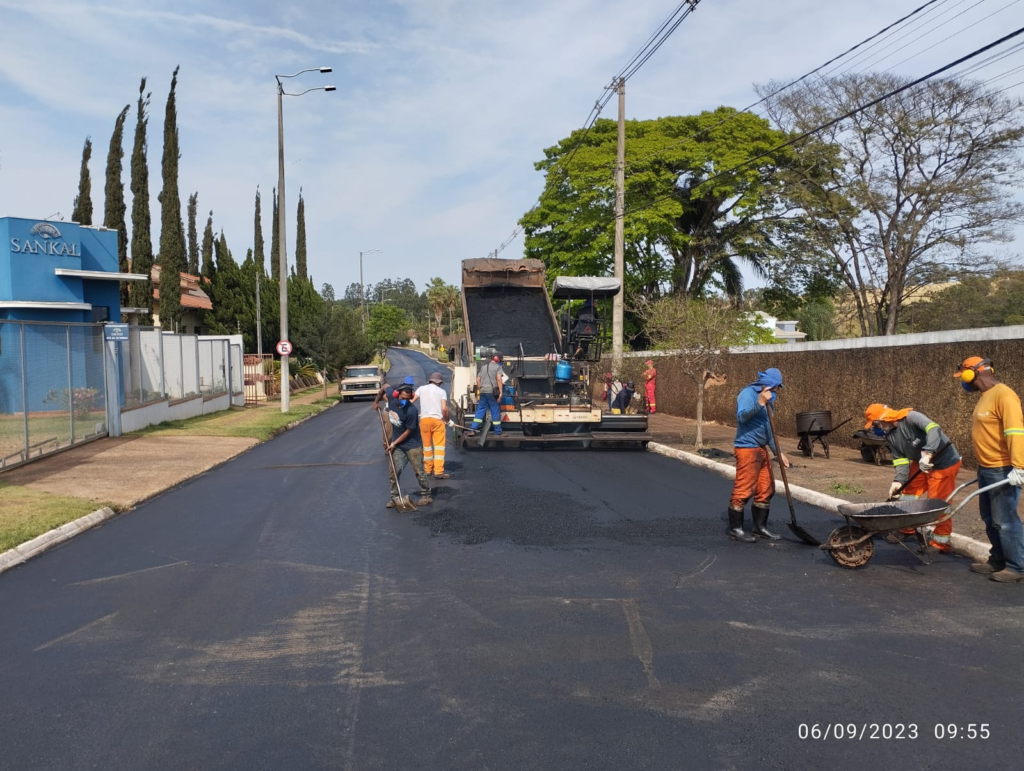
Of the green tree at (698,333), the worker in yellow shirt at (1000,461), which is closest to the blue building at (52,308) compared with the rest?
the green tree at (698,333)

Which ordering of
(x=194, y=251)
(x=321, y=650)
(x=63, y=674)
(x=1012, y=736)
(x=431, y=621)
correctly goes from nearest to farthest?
1. (x=1012, y=736)
2. (x=63, y=674)
3. (x=321, y=650)
4. (x=431, y=621)
5. (x=194, y=251)

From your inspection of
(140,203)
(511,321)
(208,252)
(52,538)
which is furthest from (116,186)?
(52,538)

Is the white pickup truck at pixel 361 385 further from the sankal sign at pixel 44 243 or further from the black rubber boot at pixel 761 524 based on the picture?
the black rubber boot at pixel 761 524

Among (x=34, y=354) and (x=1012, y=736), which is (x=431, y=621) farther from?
(x=34, y=354)

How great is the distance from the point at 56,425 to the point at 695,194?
1096 inches

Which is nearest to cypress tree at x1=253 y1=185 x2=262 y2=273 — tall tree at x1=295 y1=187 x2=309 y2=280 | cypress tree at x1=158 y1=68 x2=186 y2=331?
tall tree at x1=295 y1=187 x2=309 y2=280

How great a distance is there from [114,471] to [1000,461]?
40.8 feet

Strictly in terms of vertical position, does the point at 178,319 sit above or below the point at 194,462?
above

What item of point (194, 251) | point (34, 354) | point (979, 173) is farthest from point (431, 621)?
point (194, 251)

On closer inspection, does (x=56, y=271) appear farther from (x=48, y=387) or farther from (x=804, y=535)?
(x=804, y=535)

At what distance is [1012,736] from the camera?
404 centimetres

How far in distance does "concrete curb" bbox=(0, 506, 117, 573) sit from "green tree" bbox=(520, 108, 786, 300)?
27.6 metres

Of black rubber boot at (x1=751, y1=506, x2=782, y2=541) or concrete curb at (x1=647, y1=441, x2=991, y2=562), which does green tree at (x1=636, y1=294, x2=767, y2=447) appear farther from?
black rubber boot at (x1=751, y1=506, x2=782, y2=541)

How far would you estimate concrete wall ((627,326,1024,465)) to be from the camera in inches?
482
